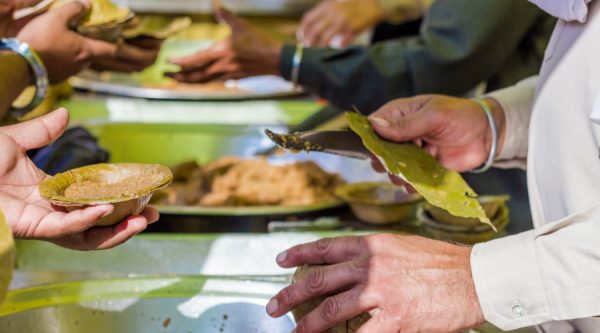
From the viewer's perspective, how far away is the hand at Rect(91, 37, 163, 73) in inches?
102

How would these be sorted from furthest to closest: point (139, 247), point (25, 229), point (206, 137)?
point (206, 137) → point (139, 247) → point (25, 229)

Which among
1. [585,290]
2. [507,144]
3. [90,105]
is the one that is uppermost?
[585,290]

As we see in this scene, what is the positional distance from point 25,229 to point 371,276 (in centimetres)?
57

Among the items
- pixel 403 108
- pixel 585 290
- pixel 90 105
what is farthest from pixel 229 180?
pixel 585 290

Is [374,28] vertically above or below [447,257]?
below

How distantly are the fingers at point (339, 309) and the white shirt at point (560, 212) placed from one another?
21 cm

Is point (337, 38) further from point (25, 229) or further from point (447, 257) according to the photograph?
point (25, 229)

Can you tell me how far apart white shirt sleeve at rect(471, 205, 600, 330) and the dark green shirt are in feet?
4.11

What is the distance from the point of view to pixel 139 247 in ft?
7.06

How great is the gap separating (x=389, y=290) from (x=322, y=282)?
115 mm

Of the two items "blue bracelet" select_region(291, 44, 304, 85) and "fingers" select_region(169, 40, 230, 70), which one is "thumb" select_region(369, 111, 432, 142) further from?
"fingers" select_region(169, 40, 230, 70)

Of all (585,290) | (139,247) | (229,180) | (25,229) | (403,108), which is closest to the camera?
(25,229)

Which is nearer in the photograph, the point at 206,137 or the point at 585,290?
the point at 585,290

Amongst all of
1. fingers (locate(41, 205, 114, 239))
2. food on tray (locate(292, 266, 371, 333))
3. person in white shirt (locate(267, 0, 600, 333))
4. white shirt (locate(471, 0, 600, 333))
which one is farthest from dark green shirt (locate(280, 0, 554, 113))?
fingers (locate(41, 205, 114, 239))
